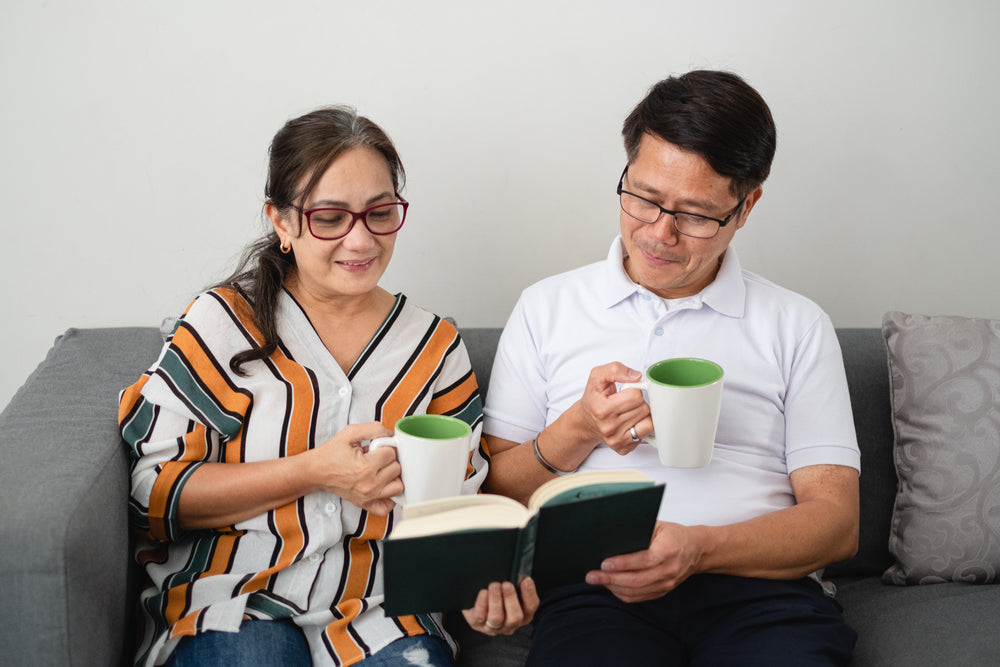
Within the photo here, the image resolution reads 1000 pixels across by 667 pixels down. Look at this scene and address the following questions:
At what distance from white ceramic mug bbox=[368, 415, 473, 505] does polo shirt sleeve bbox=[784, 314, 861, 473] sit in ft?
2.42

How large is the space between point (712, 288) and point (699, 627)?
65 cm

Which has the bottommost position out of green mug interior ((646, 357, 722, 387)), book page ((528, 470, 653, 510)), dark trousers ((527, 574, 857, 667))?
dark trousers ((527, 574, 857, 667))

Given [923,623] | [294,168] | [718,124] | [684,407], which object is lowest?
[923,623]

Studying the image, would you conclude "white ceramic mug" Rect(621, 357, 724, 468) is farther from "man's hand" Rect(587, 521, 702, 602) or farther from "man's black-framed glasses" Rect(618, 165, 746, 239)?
"man's black-framed glasses" Rect(618, 165, 746, 239)

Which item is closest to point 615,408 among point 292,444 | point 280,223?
point 292,444

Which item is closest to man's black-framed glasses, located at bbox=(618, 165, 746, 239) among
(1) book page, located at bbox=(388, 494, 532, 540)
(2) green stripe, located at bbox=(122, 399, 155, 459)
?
(1) book page, located at bbox=(388, 494, 532, 540)

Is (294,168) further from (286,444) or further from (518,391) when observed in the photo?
(518,391)

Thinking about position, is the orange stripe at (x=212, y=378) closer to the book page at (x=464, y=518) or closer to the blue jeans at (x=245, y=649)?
the blue jeans at (x=245, y=649)

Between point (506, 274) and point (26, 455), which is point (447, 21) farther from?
point (26, 455)

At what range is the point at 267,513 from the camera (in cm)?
161

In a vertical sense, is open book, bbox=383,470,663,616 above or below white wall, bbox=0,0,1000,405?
below

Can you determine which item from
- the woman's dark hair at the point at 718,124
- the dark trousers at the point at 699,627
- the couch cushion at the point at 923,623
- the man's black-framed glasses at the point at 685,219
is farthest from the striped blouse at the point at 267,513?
the couch cushion at the point at 923,623

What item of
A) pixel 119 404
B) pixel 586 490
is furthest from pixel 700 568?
pixel 119 404

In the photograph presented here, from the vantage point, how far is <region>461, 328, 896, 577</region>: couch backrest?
2.05m
